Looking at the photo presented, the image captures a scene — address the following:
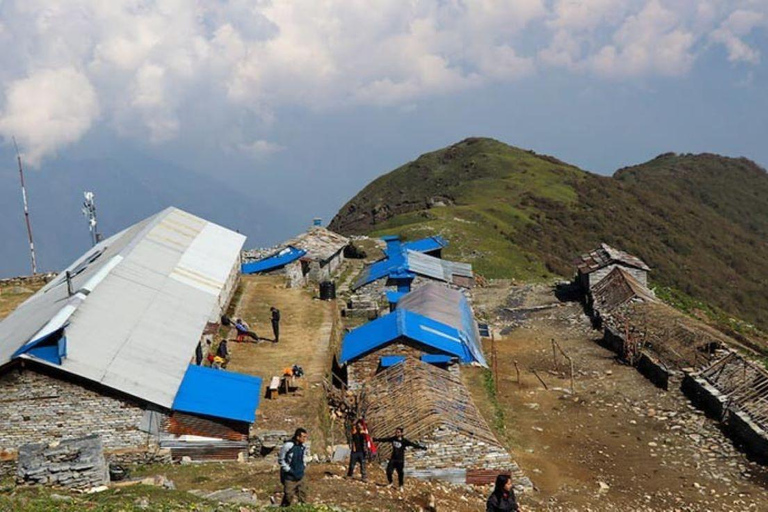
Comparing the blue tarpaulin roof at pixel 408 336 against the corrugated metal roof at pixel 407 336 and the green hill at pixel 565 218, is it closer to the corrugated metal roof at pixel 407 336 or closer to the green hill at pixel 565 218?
the corrugated metal roof at pixel 407 336

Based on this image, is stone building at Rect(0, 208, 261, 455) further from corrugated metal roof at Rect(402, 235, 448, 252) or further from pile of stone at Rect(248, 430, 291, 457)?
corrugated metal roof at Rect(402, 235, 448, 252)

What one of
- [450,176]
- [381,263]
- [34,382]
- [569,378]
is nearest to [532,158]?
[450,176]

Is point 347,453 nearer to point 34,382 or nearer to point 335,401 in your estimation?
point 335,401

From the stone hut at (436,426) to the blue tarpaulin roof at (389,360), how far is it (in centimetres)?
306

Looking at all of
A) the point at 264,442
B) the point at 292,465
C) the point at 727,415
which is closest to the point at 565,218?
the point at 727,415

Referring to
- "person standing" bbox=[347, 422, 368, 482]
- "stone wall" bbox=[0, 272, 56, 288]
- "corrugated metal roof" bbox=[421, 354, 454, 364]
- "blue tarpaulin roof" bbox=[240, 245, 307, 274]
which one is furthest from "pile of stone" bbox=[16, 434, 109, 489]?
"stone wall" bbox=[0, 272, 56, 288]

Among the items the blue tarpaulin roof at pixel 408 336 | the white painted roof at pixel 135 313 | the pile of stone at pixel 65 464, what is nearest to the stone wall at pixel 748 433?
the blue tarpaulin roof at pixel 408 336

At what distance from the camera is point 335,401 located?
26.3 m

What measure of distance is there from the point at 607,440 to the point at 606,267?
22110 millimetres

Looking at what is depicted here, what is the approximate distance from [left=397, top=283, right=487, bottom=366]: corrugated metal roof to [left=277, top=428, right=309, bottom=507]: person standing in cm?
1680

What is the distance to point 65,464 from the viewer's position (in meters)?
16.4

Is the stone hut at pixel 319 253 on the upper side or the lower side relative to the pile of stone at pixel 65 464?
upper

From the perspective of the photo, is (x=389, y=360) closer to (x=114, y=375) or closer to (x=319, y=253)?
(x=114, y=375)

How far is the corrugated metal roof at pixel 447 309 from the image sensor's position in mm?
32438
